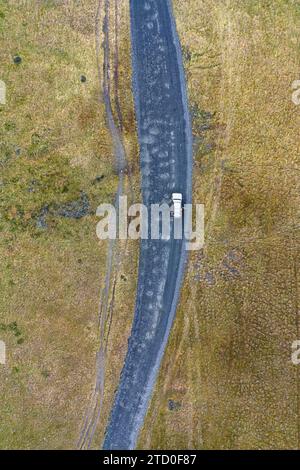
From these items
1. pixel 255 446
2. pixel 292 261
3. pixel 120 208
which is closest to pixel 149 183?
pixel 120 208

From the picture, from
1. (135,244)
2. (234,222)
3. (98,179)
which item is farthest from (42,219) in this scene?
(234,222)

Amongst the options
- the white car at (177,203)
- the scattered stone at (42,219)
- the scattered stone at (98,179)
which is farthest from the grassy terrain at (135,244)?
the white car at (177,203)

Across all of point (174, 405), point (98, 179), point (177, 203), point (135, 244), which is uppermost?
point (98, 179)

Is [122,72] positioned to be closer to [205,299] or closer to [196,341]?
[205,299]

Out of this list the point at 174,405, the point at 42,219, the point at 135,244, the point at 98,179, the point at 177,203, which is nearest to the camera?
the point at 177,203

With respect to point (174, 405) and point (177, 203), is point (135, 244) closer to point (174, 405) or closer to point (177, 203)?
point (177, 203)

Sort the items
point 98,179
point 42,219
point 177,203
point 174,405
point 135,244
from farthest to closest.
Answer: point 135,244, point 98,179, point 174,405, point 42,219, point 177,203

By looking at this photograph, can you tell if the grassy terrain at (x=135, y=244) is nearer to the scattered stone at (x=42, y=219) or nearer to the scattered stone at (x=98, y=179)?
the scattered stone at (x=42, y=219)

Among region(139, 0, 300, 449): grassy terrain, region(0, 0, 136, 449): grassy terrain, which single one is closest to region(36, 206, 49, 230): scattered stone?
region(0, 0, 136, 449): grassy terrain

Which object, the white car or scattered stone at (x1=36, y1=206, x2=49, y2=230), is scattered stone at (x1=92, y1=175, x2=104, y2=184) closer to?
scattered stone at (x1=36, y1=206, x2=49, y2=230)
